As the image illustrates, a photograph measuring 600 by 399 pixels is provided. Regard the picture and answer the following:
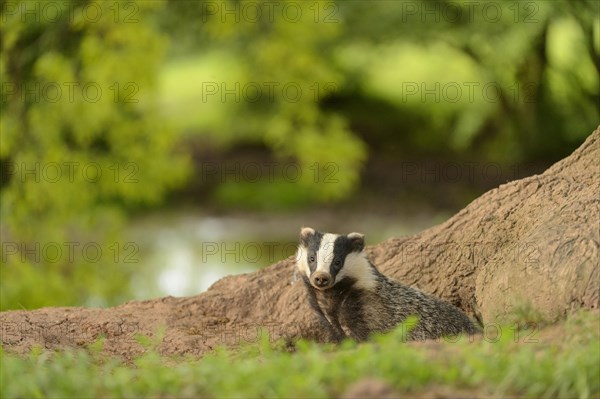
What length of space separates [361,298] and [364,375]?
2.07m

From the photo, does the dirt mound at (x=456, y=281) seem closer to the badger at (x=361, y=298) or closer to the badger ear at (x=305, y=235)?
the badger at (x=361, y=298)

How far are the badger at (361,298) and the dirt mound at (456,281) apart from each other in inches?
11.8

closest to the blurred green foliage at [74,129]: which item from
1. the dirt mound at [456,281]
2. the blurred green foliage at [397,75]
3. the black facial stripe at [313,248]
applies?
the blurred green foliage at [397,75]

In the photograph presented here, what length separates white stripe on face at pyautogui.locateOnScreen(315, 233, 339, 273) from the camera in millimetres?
6062

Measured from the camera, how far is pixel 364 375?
4207mm

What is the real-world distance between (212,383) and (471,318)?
2.71m

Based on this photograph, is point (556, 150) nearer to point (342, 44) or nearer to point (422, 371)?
point (342, 44)

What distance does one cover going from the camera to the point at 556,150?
56.5 ft

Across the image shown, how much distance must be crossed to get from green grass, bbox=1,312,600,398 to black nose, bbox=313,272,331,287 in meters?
1.37

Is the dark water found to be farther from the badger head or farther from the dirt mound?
the badger head

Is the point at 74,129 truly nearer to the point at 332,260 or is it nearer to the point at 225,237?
the point at 332,260

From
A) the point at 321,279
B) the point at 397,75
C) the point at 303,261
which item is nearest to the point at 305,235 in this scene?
the point at 303,261

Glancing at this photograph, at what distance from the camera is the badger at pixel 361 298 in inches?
242

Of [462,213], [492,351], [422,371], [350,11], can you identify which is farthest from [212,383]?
[350,11]
